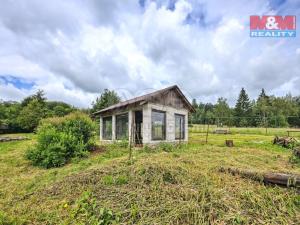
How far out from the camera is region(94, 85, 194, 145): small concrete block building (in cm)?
935

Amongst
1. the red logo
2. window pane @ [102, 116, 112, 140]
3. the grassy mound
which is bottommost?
the grassy mound

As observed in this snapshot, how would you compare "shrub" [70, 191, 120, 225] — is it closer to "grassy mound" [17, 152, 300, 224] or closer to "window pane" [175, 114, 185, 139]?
"grassy mound" [17, 152, 300, 224]

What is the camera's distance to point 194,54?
49.6ft

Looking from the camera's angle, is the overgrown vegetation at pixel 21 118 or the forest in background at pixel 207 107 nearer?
the overgrown vegetation at pixel 21 118

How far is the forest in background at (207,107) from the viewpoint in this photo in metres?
21.9

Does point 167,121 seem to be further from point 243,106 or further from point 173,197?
point 243,106

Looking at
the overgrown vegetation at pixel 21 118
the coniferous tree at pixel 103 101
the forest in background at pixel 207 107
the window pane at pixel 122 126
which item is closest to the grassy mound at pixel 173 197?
the window pane at pixel 122 126

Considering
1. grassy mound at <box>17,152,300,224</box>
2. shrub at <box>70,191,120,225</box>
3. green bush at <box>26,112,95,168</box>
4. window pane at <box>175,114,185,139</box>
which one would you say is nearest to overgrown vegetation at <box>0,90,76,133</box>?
green bush at <box>26,112,95,168</box>

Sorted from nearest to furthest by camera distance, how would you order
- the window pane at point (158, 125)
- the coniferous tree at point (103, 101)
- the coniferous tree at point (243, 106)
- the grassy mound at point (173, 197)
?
the grassy mound at point (173, 197) → the window pane at point (158, 125) → the coniferous tree at point (103, 101) → the coniferous tree at point (243, 106)

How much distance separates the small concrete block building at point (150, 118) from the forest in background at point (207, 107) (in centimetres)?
352

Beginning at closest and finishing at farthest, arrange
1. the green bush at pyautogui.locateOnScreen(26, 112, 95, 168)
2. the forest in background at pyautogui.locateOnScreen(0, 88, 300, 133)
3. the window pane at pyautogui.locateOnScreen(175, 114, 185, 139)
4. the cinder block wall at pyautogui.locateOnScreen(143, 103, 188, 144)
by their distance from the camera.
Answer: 1. the green bush at pyautogui.locateOnScreen(26, 112, 95, 168)
2. the cinder block wall at pyautogui.locateOnScreen(143, 103, 188, 144)
3. the window pane at pyautogui.locateOnScreen(175, 114, 185, 139)
4. the forest in background at pyautogui.locateOnScreen(0, 88, 300, 133)

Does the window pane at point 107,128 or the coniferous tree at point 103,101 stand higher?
the coniferous tree at point 103,101

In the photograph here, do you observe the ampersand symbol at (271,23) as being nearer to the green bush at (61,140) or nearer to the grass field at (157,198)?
the grass field at (157,198)

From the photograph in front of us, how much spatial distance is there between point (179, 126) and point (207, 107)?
5509 centimetres
